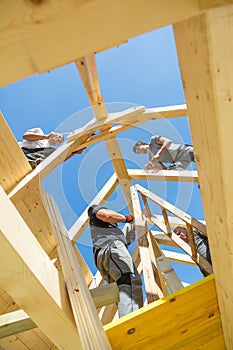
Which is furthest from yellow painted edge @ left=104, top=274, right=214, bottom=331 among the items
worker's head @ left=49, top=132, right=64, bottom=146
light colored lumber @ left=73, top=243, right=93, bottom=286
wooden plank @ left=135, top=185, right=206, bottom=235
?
light colored lumber @ left=73, top=243, right=93, bottom=286

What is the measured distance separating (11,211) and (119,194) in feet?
12.4

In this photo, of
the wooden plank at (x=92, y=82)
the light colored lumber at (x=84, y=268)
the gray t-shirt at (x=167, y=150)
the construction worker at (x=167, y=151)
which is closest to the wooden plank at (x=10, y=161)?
the wooden plank at (x=92, y=82)

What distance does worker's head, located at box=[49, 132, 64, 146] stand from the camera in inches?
119

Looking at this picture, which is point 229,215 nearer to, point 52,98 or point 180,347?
point 180,347

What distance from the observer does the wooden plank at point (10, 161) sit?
2506mm

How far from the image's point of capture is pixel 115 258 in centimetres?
256

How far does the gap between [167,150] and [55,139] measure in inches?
53.6

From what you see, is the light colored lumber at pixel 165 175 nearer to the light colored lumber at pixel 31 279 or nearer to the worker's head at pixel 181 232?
the worker's head at pixel 181 232

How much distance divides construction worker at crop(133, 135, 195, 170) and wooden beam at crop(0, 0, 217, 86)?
2707 millimetres

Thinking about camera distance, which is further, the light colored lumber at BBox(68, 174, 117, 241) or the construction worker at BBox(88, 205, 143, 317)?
the light colored lumber at BBox(68, 174, 117, 241)

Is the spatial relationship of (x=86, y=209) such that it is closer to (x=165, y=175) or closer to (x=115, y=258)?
(x=165, y=175)

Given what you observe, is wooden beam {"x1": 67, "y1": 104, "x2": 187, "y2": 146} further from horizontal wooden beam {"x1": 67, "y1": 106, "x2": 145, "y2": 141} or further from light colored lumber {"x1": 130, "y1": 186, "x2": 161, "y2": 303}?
light colored lumber {"x1": 130, "y1": 186, "x2": 161, "y2": 303}

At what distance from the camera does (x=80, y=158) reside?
3076 millimetres

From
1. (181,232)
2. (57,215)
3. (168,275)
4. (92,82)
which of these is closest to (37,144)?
(92,82)
